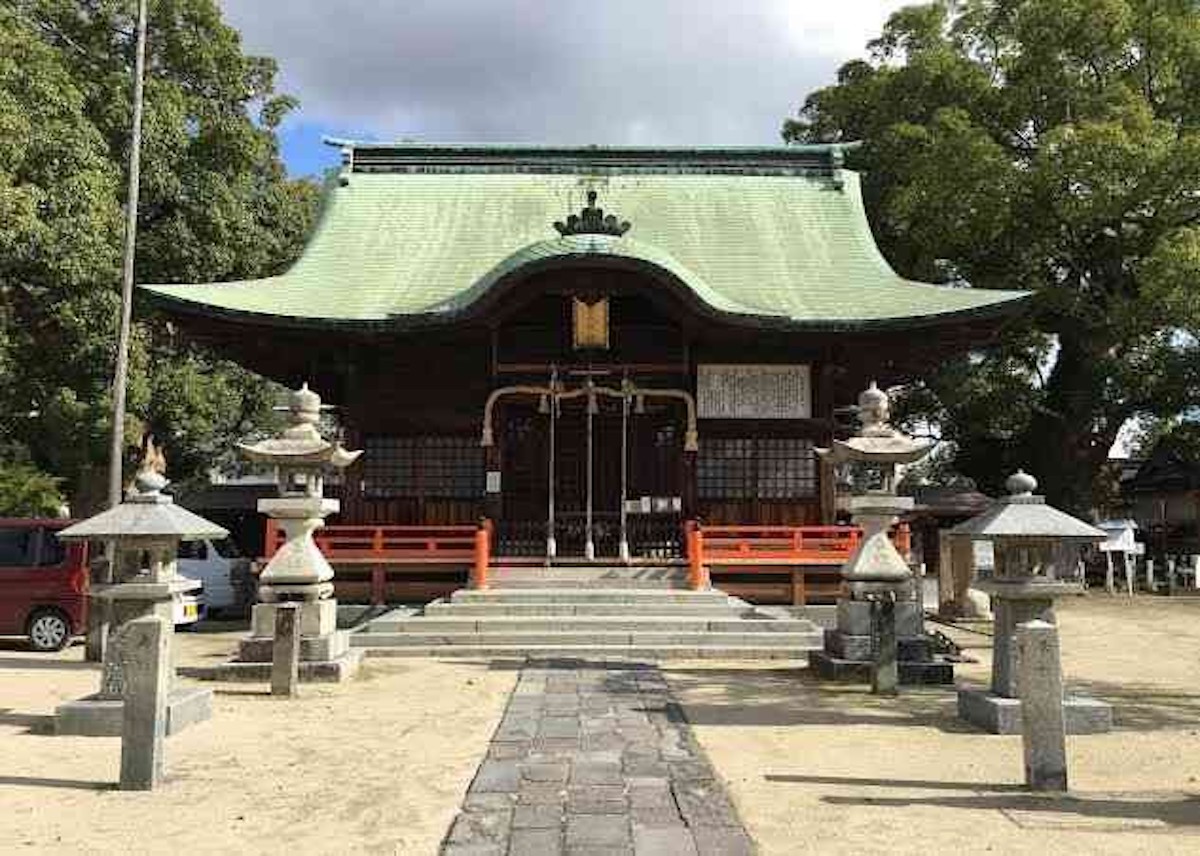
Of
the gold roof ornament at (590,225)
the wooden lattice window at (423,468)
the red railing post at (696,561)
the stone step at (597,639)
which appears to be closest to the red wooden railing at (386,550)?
the wooden lattice window at (423,468)

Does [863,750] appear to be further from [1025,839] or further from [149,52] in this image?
[149,52]

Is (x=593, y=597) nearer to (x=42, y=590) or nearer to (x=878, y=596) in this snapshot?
(x=878, y=596)

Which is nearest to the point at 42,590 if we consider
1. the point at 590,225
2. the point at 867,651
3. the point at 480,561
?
the point at 480,561

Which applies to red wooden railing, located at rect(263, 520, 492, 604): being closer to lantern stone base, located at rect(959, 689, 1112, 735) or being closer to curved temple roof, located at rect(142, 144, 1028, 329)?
curved temple roof, located at rect(142, 144, 1028, 329)

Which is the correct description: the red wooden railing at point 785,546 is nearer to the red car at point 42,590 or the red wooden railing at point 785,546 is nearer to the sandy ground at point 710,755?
the sandy ground at point 710,755

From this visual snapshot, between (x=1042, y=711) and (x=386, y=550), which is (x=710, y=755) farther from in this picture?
(x=386, y=550)

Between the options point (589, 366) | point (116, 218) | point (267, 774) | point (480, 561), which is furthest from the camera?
point (116, 218)

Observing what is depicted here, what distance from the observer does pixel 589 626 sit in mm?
13516

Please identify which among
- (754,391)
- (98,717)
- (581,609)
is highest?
(754,391)

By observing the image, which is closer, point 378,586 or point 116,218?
point 378,586

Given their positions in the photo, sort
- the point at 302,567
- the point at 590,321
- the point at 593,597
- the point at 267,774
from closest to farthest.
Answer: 1. the point at 267,774
2. the point at 302,567
3. the point at 593,597
4. the point at 590,321

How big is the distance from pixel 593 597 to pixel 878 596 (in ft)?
15.1

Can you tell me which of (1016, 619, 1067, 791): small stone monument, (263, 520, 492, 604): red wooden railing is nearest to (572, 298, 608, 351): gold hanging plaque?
(263, 520, 492, 604): red wooden railing

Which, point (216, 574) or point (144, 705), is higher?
point (216, 574)
